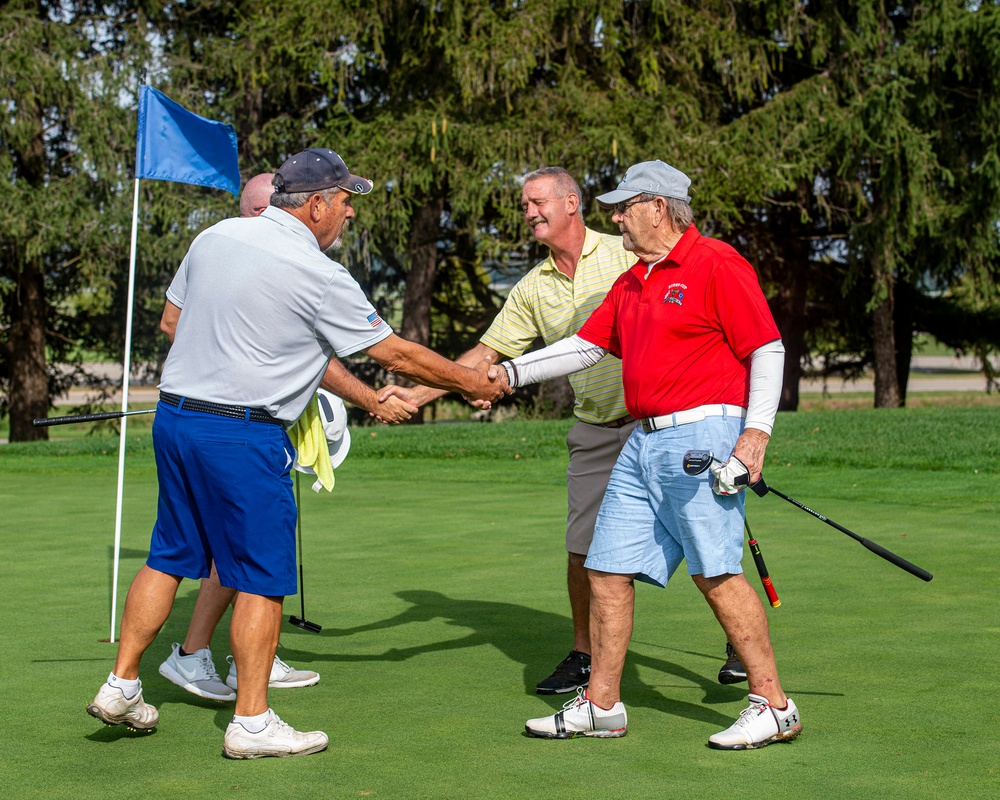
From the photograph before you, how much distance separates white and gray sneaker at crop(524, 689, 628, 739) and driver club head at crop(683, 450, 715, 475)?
843 millimetres

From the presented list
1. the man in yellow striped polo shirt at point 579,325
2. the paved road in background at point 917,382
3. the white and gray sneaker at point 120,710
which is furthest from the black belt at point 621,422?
the paved road in background at point 917,382

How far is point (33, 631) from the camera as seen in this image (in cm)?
605

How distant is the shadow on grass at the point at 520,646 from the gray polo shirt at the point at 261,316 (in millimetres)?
1579

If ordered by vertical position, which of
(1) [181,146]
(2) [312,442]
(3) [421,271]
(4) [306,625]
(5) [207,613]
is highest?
(3) [421,271]

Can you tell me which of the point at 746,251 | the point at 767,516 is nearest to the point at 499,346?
the point at 767,516

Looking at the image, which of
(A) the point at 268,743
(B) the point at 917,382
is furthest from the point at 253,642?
(B) the point at 917,382

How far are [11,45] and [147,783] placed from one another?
19738 millimetres

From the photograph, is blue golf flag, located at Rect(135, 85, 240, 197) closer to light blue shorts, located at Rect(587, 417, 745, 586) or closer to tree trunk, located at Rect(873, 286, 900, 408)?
light blue shorts, located at Rect(587, 417, 745, 586)

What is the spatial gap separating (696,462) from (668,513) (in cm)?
27

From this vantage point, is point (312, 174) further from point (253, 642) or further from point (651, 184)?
point (253, 642)

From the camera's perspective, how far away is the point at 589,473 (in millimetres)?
5473

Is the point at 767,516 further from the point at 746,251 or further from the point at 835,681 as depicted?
the point at 746,251

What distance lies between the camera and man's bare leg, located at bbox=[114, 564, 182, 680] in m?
4.47

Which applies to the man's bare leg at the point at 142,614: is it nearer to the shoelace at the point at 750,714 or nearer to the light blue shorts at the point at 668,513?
the light blue shorts at the point at 668,513
